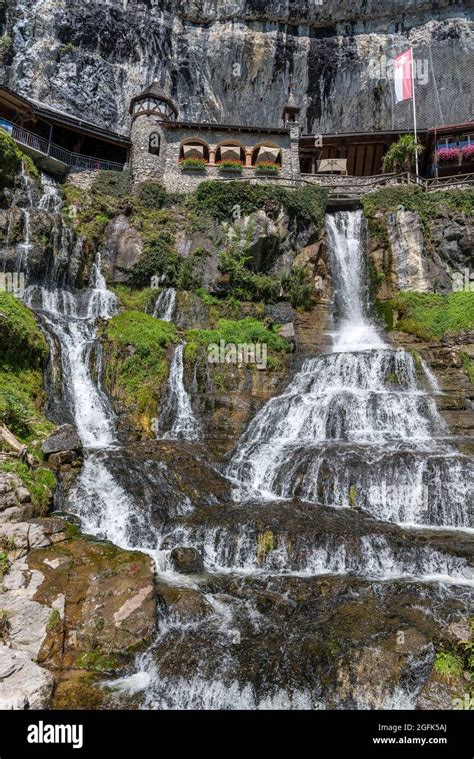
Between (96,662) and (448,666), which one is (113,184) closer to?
(96,662)

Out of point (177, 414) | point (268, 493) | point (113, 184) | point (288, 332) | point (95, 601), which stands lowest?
point (95, 601)

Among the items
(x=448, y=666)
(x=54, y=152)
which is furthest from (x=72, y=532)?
(x=54, y=152)

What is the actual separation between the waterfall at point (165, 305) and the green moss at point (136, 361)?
257cm

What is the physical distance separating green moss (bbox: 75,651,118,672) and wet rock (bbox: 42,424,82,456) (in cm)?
666

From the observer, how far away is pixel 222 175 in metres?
31.2

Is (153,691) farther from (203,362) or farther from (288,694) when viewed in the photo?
(203,362)

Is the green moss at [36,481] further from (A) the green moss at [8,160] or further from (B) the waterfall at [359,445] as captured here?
(A) the green moss at [8,160]

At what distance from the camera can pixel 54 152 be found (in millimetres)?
30703

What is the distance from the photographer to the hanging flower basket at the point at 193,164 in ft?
102

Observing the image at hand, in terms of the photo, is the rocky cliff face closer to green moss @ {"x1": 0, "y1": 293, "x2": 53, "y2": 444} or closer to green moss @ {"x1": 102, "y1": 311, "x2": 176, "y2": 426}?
green moss @ {"x1": 102, "y1": 311, "x2": 176, "y2": 426}

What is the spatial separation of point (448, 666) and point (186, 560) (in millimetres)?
5235

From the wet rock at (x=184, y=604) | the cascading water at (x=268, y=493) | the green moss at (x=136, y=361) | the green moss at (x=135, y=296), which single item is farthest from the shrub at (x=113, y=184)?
the wet rock at (x=184, y=604)

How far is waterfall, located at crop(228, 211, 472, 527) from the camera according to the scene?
41.6 ft
